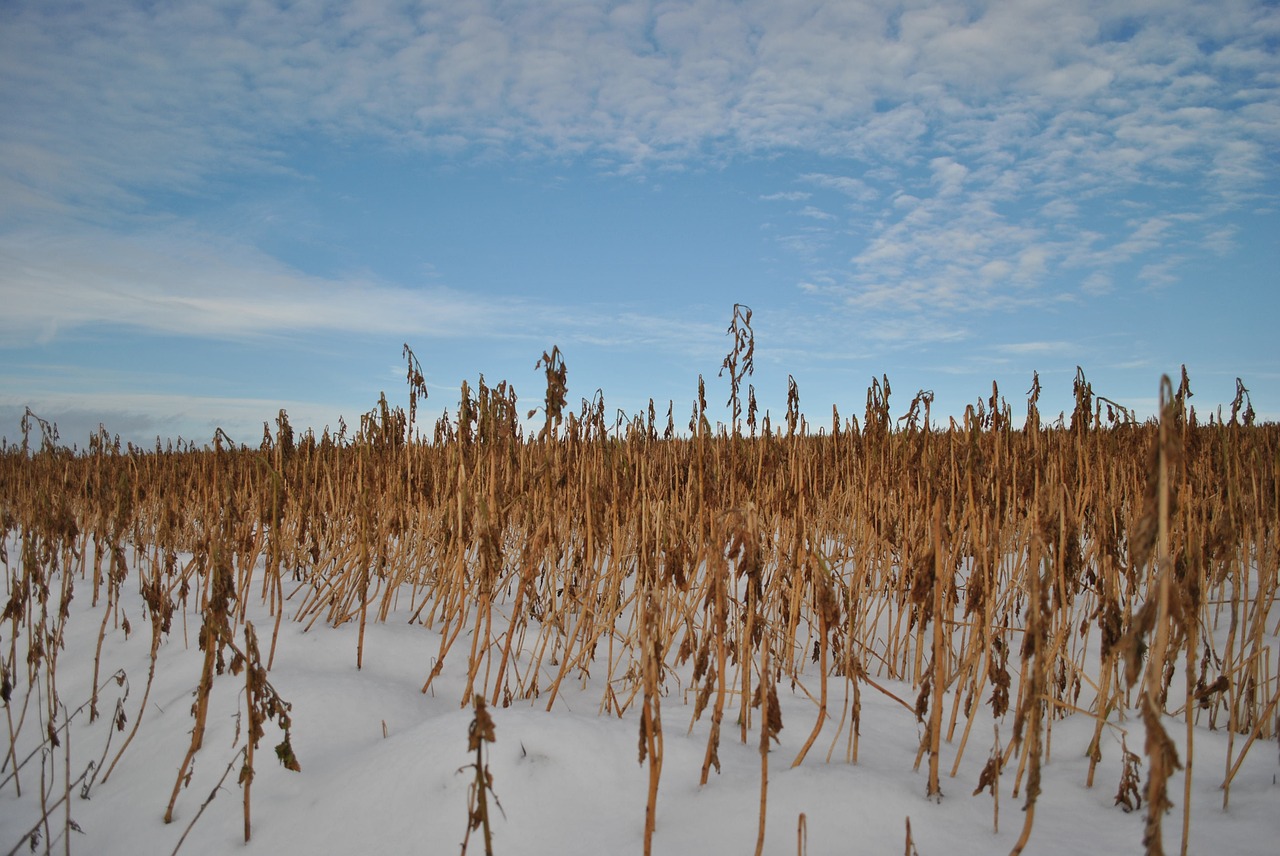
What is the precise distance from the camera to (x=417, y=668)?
3113mm

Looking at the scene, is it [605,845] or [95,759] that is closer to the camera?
[605,845]

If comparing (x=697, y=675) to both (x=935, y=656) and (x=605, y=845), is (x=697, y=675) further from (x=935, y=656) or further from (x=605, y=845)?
(x=935, y=656)

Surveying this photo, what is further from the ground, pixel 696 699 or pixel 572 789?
pixel 696 699

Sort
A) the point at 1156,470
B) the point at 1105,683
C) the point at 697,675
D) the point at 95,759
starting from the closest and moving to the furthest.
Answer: the point at 1156,470 → the point at 697,675 → the point at 1105,683 → the point at 95,759

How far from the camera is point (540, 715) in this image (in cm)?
223

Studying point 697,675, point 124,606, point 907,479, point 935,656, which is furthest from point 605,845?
point 124,606

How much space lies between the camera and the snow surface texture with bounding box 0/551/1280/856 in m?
1.75

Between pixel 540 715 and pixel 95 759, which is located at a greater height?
pixel 540 715

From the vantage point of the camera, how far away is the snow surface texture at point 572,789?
1752mm

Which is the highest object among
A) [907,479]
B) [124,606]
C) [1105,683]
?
[907,479]

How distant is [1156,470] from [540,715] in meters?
1.82

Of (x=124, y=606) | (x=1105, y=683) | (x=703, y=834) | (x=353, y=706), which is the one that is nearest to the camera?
(x=703, y=834)

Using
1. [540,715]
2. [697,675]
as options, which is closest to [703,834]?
[697,675]

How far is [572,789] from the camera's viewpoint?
1961 millimetres
